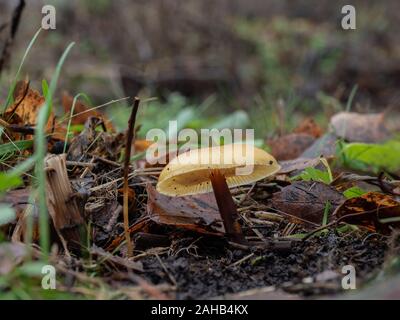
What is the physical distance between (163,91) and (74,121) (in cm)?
429

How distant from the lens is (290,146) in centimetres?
242

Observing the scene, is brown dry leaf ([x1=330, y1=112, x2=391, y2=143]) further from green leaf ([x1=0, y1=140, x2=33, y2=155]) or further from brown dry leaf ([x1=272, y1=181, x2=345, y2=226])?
green leaf ([x1=0, y1=140, x2=33, y2=155])

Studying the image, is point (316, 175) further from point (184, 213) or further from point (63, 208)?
point (63, 208)

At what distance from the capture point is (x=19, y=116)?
175 cm

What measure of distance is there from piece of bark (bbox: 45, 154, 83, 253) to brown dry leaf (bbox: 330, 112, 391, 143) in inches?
56.7

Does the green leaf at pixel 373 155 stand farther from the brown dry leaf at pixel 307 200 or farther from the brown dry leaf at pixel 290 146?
the brown dry leaf at pixel 290 146

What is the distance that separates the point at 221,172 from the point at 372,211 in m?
0.40

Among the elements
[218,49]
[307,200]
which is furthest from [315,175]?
[218,49]

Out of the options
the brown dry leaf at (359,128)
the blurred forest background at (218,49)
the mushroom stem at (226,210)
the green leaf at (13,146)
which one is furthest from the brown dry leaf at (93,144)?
the blurred forest background at (218,49)

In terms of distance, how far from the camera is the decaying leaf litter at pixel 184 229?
3.77 feet

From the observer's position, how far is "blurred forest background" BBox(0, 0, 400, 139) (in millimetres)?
6656

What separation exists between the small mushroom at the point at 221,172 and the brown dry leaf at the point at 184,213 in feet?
0.22

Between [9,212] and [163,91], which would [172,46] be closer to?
[163,91]

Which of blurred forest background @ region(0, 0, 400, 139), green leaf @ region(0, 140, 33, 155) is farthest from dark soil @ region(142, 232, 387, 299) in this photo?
blurred forest background @ region(0, 0, 400, 139)
